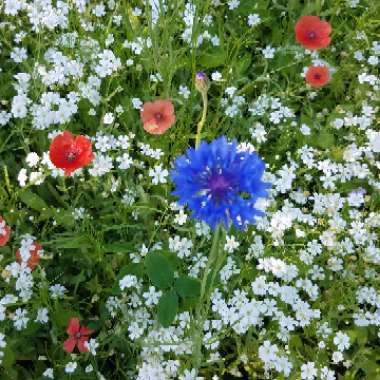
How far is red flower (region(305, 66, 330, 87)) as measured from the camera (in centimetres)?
296

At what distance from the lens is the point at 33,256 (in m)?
2.43

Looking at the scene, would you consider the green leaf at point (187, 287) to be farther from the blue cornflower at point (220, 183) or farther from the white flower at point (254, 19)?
the white flower at point (254, 19)

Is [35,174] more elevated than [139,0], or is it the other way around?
[139,0]

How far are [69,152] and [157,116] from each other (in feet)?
1.44

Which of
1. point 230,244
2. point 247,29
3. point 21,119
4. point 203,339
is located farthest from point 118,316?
point 247,29

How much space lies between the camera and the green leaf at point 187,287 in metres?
2.25

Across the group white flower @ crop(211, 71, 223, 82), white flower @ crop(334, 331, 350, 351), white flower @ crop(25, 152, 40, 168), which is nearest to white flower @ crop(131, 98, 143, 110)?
white flower @ crop(211, 71, 223, 82)

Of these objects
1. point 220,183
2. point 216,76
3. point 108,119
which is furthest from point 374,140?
point 220,183

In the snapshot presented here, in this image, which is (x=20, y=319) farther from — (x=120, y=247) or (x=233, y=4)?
(x=233, y=4)

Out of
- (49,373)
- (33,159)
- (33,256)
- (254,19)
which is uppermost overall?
(254,19)

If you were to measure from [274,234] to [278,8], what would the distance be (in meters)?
1.61

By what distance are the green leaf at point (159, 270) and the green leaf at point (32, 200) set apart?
2.10 feet

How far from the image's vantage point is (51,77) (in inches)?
112

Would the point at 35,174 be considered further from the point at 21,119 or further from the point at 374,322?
the point at 374,322
